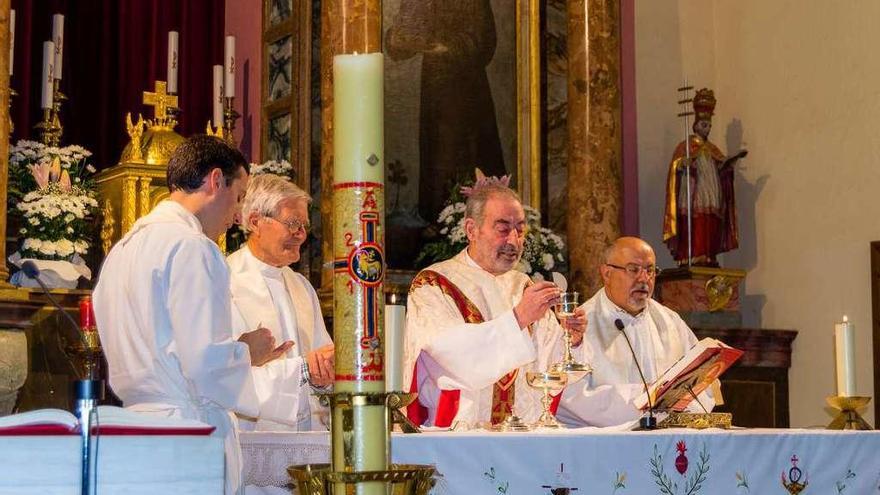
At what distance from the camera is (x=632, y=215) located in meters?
9.50

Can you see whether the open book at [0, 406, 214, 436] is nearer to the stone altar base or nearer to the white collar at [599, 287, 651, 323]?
the white collar at [599, 287, 651, 323]

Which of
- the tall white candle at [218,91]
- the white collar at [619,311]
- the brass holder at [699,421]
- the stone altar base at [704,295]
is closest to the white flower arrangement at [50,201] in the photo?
the tall white candle at [218,91]

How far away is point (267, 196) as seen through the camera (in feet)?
15.6

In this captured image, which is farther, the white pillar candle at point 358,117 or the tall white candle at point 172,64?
the tall white candle at point 172,64

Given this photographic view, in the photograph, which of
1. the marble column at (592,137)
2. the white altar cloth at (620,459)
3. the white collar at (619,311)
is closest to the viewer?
the white altar cloth at (620,459)

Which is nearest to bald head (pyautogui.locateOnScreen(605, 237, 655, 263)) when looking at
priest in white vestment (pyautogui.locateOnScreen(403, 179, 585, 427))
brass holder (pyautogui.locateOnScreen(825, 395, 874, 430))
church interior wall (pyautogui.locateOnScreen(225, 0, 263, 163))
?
priest in white vestment (pyautogui.locateOnScreen(403, 179, 585, 427))

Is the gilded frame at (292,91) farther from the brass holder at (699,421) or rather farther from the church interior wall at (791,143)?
the brass holder at (699,421)

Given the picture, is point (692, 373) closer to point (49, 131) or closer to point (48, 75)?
point (49, 131)

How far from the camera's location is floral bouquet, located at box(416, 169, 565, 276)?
301 inches

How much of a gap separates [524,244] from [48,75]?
272cm

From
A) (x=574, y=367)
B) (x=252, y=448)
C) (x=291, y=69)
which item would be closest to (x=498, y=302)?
(x=574, y=367)

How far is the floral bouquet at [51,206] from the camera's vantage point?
641 cm

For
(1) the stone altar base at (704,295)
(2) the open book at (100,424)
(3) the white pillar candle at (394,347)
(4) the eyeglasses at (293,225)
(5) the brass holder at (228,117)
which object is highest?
(5) the brass holder at (228,117)

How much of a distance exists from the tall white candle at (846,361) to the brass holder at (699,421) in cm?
46
